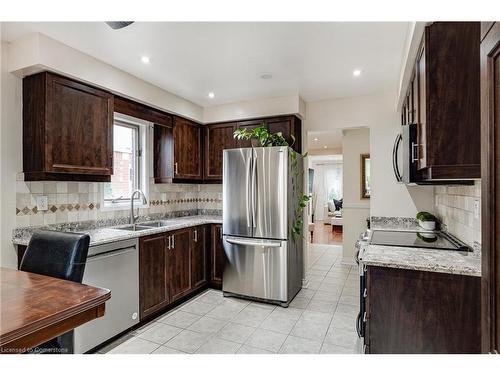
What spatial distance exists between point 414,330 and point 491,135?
1.25 m

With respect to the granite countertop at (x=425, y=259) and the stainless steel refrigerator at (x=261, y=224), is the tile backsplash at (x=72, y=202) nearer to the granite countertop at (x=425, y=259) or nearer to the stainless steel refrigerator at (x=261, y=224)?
the stainless steel refrigerator at (x=261, y=224)

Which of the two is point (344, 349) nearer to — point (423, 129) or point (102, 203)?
point (423, 129)

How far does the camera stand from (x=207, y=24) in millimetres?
2021

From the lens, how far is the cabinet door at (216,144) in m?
3.97

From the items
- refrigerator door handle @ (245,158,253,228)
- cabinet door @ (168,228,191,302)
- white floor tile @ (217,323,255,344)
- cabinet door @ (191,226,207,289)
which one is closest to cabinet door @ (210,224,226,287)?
cabinet door @ (191,226,207,289)

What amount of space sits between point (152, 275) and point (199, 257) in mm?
822

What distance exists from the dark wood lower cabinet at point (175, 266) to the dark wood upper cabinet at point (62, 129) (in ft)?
2.84

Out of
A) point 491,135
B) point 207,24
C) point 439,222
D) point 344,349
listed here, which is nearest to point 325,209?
point 439,222

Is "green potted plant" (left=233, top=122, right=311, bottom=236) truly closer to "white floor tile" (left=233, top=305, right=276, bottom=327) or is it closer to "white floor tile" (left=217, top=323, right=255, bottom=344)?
"white floor tile" (left=233, top=305, right=276, bottom=327)

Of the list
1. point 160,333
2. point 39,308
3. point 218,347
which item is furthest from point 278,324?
point 39,308

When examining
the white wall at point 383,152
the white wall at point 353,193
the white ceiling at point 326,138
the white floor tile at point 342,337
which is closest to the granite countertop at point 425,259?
the white floor tile at point 342,337

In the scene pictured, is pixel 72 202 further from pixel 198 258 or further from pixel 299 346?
pixel 299 346

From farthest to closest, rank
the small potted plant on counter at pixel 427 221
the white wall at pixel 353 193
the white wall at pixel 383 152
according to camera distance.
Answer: the white wall at pixel 353 193
the white wall at pixel 383 152
the small potted plant on counter at pixel 427 221

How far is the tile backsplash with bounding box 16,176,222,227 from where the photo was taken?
90.6 inches
